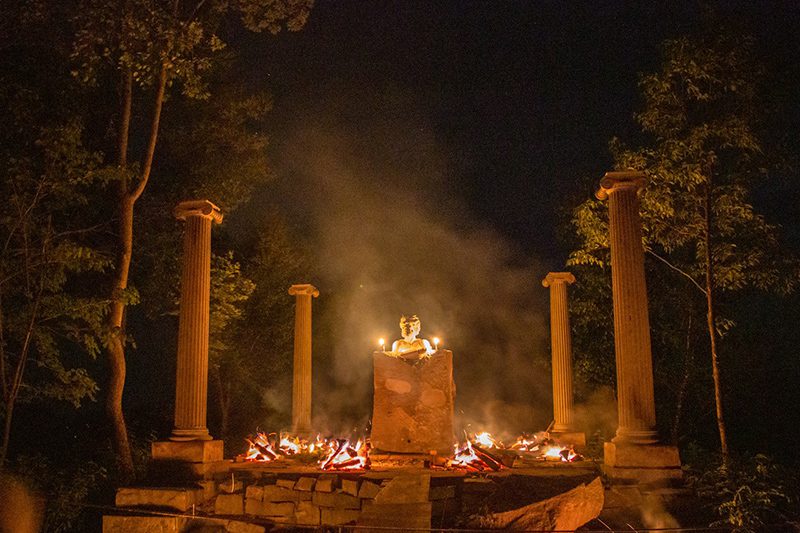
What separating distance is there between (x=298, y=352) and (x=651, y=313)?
890cm

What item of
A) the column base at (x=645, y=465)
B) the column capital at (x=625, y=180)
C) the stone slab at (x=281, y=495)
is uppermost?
the column capital at (x=625, y=180)

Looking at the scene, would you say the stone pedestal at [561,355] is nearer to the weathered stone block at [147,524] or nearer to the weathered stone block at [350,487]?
the weathered stone block at [350,487]

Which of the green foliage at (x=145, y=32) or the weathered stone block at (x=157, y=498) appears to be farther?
the green foliage at (x=145, y=32)

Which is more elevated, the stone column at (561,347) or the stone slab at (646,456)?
the stone column at (561,347)

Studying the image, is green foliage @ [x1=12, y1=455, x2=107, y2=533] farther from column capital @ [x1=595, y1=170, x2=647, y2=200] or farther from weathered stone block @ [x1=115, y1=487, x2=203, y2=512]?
column capital @ [x1=595, y1=170, x2=647, y2=200]

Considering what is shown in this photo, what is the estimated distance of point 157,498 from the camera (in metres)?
9.38

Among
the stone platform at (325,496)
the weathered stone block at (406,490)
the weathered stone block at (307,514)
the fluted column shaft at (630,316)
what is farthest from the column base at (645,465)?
the weathered stone block at (307,514)

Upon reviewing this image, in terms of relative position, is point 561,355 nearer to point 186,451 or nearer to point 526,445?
point 526,445

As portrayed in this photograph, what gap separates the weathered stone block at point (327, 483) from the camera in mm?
9398

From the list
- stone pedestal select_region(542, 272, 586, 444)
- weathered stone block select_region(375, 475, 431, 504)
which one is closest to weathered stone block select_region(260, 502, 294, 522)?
weathered stone block select_region(375, 475, 431, 504)

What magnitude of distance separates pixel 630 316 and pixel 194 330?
725 cm

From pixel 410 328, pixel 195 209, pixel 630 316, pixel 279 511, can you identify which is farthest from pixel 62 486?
pixel 630 316

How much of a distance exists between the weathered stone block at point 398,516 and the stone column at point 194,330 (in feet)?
12.9

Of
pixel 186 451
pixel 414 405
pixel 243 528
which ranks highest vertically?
pixel 414 405
